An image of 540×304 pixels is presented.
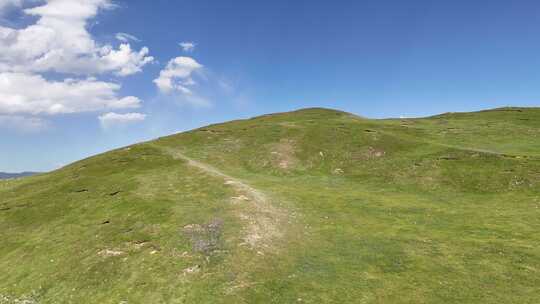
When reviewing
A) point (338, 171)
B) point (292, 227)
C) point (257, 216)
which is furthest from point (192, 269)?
point (338, 171)

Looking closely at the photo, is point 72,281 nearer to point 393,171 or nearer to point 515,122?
point 393,171

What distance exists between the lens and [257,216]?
38.3 meters

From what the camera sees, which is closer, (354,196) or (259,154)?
(354,196)

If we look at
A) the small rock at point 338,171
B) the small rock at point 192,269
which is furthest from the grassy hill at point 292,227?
the small rock at point 338,171

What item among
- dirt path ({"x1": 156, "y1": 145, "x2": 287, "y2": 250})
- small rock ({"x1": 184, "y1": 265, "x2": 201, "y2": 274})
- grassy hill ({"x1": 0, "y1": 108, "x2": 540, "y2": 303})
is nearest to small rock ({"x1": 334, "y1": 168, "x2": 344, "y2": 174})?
grassy hill ({"x1": 0, "y1": 108, "x2": 540, "y2": 303})

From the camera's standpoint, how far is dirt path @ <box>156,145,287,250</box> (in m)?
32.8

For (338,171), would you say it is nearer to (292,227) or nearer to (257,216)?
(257,216)

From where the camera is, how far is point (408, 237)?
32.9 m

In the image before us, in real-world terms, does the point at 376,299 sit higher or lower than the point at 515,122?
lower

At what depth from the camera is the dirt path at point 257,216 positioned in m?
32.8

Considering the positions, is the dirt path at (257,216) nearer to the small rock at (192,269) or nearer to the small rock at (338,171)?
the small rock at (192,269)

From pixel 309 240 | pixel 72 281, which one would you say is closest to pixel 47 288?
pixel 72 281

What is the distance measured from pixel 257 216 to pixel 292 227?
408cm

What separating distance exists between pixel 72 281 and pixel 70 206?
2362 centimetres
